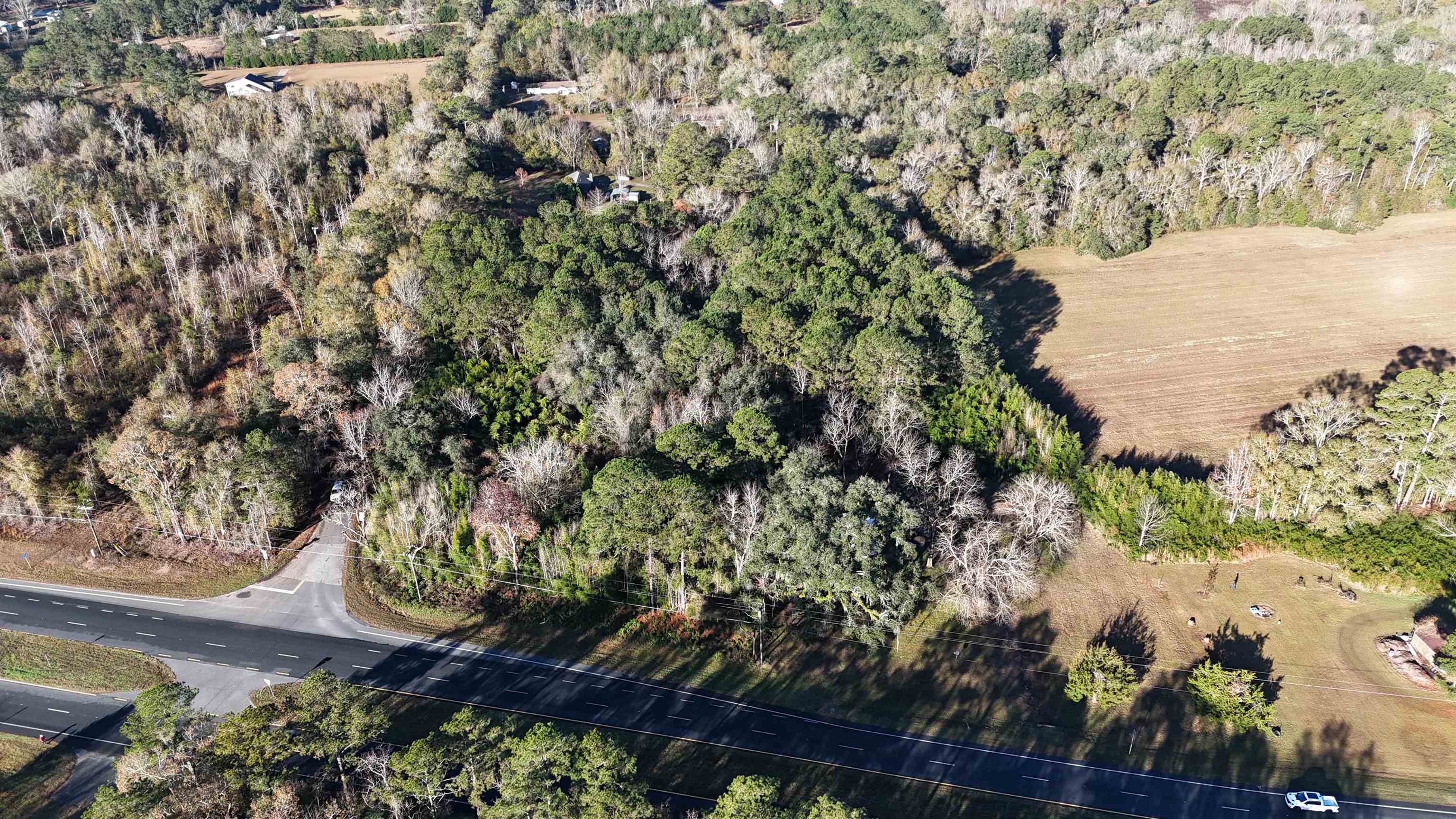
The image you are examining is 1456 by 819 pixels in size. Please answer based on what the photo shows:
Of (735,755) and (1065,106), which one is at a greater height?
(1065,106)

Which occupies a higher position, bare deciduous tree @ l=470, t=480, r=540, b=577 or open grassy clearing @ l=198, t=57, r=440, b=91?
open grassy clearing @ l=198, t=57, r=440, b=91

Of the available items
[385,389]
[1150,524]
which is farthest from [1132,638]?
[385,389]

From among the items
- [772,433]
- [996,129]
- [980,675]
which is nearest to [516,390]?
[772,433]

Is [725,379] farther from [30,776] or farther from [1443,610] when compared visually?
[1443,610]

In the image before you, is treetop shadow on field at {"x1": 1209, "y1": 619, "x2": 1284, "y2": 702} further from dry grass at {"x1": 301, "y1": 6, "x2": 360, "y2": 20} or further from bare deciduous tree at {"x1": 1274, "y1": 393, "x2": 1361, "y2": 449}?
dry grass at {"x1": 301, "y1": 6, "x2": 360, "y2": 20}

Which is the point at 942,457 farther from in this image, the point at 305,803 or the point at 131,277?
the point at 131,277

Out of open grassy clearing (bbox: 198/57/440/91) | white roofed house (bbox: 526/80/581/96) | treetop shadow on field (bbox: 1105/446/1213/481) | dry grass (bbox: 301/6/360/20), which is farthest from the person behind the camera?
dry grass (bbox: 301/6/360/20)

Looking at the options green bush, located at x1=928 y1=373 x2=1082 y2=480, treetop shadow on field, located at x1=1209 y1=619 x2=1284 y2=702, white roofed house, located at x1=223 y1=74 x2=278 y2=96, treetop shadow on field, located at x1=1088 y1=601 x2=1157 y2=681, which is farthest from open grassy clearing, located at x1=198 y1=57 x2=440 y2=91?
treetop shadow on field, located at x1=1209 y1=619 x2=1284 y2=702
